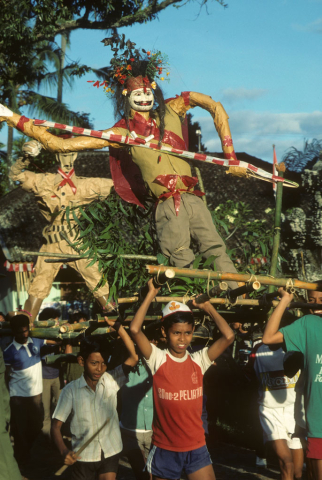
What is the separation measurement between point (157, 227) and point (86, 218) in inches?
26.0

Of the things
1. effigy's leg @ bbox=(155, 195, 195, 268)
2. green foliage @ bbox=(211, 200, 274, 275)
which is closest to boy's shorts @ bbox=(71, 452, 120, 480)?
effigy's leg @ bbox=(155, 195, 195, 268)

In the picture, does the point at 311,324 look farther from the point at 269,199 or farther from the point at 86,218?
the point at 269,199

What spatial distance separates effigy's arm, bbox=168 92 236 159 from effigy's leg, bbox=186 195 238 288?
472 millimetres

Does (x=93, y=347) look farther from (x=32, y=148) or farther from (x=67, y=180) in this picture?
(x=67, y=180)

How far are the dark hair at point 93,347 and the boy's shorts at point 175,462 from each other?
959mm

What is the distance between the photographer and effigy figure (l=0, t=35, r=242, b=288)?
4816 mm

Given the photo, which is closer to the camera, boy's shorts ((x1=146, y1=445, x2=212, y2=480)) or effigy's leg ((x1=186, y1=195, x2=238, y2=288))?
boy's shorts ((x1=146, y1=445, x2=212, y2=480))

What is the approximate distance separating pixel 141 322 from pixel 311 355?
117 centimetres

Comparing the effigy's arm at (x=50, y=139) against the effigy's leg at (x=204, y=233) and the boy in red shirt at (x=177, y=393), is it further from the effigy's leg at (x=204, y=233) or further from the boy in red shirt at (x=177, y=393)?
the boy in red shirt at (x=177, y=393)

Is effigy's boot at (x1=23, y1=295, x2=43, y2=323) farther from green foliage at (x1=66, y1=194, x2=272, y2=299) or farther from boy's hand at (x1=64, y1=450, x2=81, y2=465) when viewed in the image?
boy's hand at (x1=64, y1=450, x2=81, y2=465)

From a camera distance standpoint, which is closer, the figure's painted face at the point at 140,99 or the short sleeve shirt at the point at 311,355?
the short sleeve shirt at the point at 311,355

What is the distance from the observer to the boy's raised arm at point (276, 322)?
12.8 ft

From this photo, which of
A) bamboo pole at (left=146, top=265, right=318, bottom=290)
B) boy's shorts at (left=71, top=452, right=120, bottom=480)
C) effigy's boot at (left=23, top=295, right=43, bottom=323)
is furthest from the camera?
effigy's boot at (left=23, top=295, right=43, bottom=323)

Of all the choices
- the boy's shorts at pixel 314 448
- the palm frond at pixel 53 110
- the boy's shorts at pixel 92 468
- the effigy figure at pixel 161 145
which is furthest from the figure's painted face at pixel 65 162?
the palm frond at pixel 53 110
